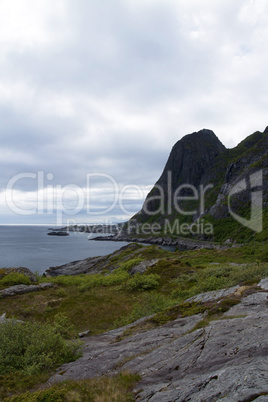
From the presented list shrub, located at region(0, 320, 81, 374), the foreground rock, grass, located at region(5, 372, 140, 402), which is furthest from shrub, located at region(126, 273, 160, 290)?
grass, located at region(5, 372, 140, 402)

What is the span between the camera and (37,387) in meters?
9.75

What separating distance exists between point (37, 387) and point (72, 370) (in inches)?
58.0

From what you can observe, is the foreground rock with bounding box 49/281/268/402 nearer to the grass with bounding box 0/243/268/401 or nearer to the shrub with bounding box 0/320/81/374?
the shrub with bounding box 0/320/81/374

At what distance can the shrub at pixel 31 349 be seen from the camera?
1112cm

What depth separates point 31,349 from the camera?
466 inches

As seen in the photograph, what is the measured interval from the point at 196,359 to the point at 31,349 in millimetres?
8168

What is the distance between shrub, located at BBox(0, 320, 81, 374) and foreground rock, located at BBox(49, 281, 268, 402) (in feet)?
2.82

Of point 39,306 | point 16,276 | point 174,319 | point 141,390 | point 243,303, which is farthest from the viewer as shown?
point 16,276

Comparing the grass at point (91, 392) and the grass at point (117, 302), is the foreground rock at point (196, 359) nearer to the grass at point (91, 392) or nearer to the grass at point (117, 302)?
the grass at point (91, 392)

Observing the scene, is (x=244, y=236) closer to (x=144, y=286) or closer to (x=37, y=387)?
(x=144, y=286)

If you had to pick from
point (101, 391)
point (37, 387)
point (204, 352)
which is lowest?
point (37, 387)

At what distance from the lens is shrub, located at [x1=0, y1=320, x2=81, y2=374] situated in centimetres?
1112

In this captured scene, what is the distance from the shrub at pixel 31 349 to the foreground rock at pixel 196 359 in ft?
2.82

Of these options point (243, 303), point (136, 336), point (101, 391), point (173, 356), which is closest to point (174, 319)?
point (136, 336)
